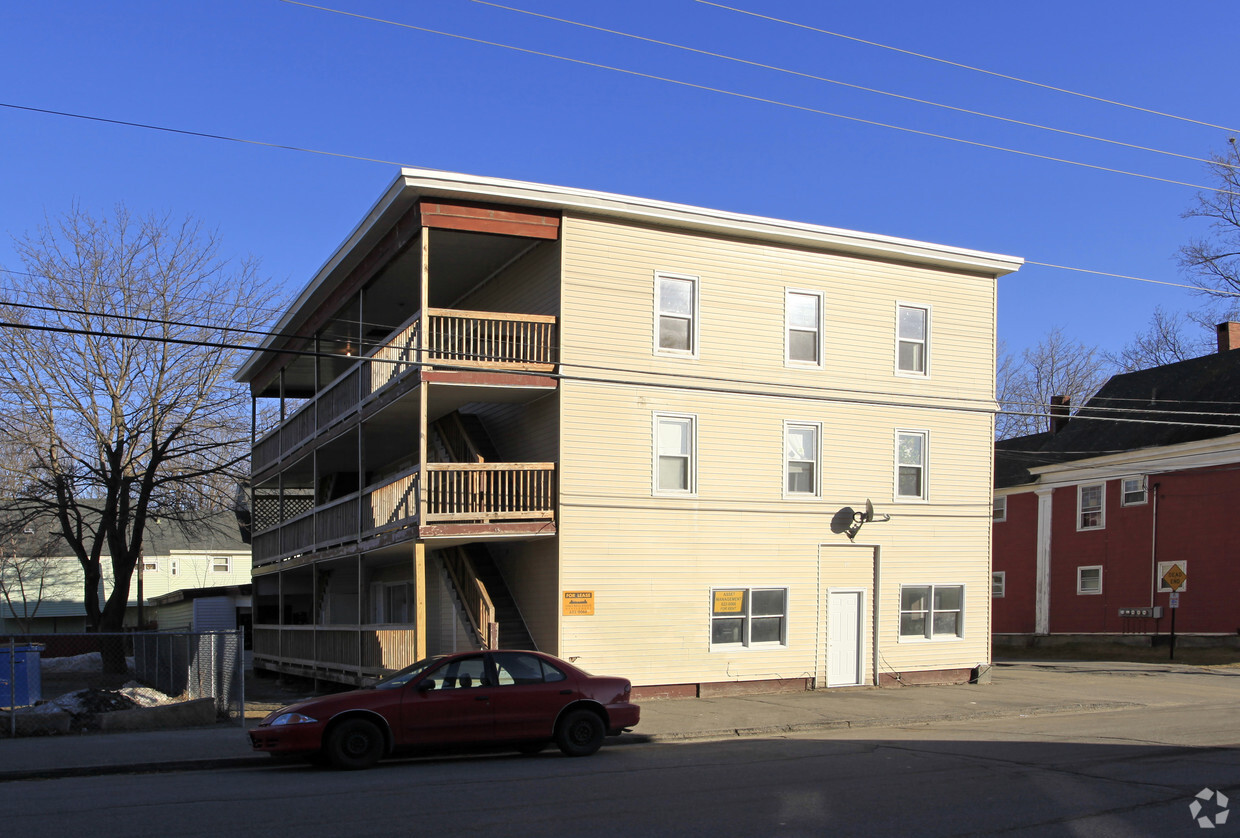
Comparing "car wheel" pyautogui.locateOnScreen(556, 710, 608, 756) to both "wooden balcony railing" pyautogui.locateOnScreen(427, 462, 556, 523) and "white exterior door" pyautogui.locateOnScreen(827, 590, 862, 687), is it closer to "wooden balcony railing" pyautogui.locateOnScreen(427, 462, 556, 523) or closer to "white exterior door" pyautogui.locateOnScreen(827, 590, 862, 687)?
"wooden balcony railing" pyautogui.locateOnScreen(427, 462, 556, 523)

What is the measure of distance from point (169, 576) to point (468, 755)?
167 feet

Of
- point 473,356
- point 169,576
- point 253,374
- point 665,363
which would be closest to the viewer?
point 473,356

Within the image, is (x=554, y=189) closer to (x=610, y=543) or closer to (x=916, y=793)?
(x=610, y=543)

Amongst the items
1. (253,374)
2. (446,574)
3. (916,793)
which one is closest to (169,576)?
(253,374)

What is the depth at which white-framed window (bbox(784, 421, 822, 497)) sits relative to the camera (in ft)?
72.6

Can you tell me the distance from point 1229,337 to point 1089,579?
10203 millimetres

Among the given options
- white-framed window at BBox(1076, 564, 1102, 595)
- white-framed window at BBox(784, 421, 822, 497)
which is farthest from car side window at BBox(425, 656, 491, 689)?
white-framed window at BBox(1076, 564, 1102, 595)

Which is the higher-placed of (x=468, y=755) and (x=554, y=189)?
(x=554, y=189)

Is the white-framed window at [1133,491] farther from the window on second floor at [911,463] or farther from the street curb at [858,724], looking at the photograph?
the street curb at [858,724]

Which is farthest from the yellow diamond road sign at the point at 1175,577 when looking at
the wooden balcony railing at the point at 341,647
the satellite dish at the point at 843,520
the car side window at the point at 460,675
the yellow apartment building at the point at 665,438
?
the car side window at the point at 460,675

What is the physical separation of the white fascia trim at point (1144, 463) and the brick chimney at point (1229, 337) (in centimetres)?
640

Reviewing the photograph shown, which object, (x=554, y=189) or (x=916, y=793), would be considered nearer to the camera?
(x=916, y=793)

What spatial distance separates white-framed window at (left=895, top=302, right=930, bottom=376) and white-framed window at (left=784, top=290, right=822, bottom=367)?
6.86ft

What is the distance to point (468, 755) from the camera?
13820 millimetres
